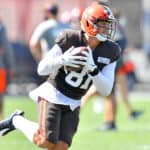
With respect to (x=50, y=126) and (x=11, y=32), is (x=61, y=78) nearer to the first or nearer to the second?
(x=50, y=126)

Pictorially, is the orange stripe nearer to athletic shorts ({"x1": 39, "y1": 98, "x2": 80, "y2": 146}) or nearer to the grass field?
athletic shorts ({"x1": 39, "y1": 98, "x2": 80, "y2": 146})

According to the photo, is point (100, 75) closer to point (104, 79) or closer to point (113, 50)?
point (104, 79)

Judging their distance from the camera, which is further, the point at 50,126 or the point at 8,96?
the point at 8,96

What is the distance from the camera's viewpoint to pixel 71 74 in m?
7.42

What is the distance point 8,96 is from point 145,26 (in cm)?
617

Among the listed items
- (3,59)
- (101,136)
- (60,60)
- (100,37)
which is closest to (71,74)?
(60,60)

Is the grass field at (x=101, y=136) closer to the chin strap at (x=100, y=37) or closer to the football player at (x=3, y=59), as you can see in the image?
the football player at (x=3, y=59)

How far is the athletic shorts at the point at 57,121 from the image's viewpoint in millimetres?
7379

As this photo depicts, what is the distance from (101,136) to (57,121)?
3267 millimetres

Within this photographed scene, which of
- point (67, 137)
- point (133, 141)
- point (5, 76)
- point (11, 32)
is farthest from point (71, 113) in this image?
point (11, 32)

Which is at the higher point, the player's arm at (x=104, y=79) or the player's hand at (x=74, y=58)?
the player's hand at (x=74, y=58)

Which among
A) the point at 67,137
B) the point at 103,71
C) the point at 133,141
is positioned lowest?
the point at 133,141

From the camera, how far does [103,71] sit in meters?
7.48

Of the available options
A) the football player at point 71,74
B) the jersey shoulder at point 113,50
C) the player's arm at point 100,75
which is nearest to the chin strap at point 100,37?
the football player at point 71,74
